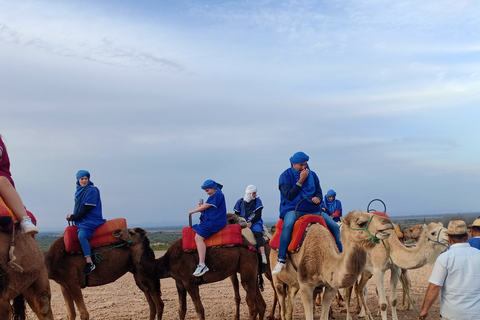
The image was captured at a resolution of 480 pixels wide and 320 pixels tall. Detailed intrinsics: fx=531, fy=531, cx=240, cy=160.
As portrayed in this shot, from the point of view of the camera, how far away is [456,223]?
17.9ft

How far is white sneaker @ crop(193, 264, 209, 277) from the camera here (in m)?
9.75

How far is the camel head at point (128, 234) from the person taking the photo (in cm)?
1059

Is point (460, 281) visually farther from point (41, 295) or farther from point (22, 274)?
point (41, 295)

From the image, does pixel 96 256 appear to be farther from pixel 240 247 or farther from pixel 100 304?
pixel 100 304

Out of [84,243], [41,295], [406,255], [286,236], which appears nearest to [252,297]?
[286,236]

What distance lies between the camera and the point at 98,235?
408 inches

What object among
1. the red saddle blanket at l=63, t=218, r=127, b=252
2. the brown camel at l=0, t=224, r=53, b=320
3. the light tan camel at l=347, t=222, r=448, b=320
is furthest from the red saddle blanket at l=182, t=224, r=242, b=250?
the brown camel at l=0, t=224, r=53, b=320

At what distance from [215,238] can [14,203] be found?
488cm

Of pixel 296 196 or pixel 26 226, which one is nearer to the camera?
pixel 26 226

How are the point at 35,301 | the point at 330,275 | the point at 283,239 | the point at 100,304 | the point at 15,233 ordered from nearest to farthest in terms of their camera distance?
the point at 15,233 < the point at 35,301 < the point at 330,275 < the point at 283,239 < the point at 100,304

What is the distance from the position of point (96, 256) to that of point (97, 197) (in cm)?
115

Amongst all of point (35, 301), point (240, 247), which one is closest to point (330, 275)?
point (240, 247)

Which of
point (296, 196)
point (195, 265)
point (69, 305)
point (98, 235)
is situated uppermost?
point (296, 196)

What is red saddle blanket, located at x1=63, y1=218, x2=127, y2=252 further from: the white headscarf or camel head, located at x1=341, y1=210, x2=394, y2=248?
camel head, located at x1=341, y1=210, x2=394, y2=248
